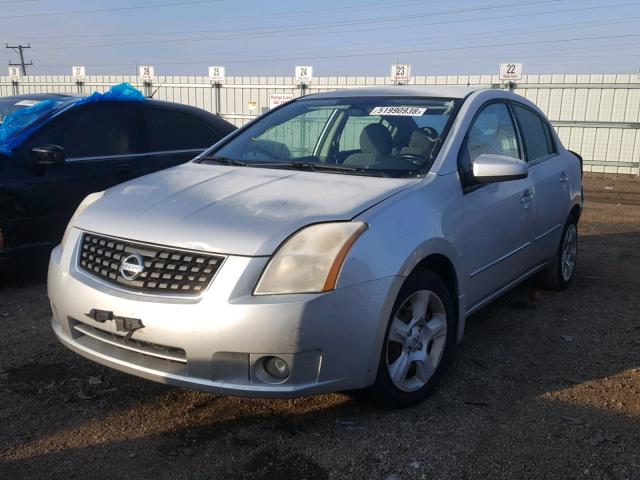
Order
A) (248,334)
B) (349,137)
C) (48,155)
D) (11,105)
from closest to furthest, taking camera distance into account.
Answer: (248,334) → (349,137) → (48,155) → (11,105)

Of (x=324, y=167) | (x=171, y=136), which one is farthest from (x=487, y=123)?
(x=171, y=136)

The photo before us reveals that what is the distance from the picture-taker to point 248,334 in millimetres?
2428

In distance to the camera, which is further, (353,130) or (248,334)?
(353,130)

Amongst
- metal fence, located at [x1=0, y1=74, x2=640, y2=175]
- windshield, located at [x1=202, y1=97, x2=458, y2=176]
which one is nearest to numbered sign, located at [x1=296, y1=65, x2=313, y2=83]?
metal fence, located at [x1=0, y1=74, x2=640, y2=175]

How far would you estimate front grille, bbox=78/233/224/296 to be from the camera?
252 centimetres

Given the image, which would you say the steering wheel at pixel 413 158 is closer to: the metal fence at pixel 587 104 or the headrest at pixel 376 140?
the headrest at pixel 376 140

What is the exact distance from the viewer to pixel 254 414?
116 inches

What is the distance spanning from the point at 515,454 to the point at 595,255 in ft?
15.6

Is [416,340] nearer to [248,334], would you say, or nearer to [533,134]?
[248,334]

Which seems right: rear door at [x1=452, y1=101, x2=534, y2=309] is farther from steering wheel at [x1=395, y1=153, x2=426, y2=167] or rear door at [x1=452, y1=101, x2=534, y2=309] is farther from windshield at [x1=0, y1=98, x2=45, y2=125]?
windshield at [x1=0, y1=98, x2=45, y2=125]

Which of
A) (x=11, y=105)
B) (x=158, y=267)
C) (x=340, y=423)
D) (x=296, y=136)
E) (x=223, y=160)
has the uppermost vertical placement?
(x=11, y=105)

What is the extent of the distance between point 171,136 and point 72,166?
107 cm

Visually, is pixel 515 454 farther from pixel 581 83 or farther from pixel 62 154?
pixel 581 83

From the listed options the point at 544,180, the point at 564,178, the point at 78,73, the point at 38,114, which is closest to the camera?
the point at 544,180
